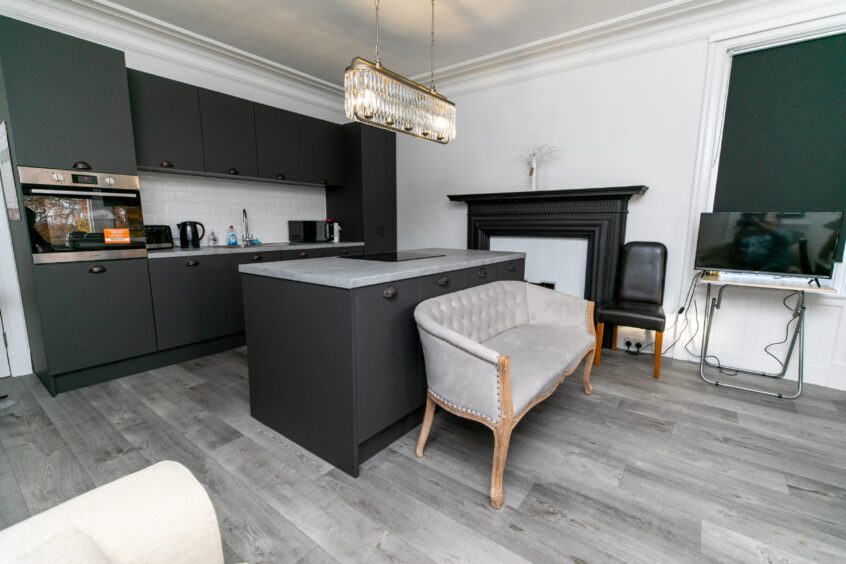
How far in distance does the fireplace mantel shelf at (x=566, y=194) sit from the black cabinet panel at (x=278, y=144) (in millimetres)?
1868

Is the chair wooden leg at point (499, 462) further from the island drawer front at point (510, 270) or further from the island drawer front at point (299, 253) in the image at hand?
the island drawer front at point (299, 253)

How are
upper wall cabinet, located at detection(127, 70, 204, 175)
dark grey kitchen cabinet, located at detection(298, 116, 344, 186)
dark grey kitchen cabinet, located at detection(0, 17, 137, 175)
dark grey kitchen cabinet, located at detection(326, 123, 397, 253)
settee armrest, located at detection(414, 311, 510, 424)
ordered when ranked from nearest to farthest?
settee armrest, located at detection(414, 311, 510, 424)
dark grey kitchen cabinet, located at detection(0, 17, 137, 175)
upper wall cabinet, located at detection(127, 70, 204, 175)
dark grey kitchen cabinet, located at detection(298, 116, 344, 186)
dark grey kitchen cabinet, located at detection(326, 123, 397, 253)

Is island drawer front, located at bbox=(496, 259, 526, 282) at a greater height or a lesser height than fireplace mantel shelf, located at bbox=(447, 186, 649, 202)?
lesser

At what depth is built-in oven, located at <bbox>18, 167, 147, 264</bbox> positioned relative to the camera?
7.70 feet

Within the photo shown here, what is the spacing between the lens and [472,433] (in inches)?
84.0

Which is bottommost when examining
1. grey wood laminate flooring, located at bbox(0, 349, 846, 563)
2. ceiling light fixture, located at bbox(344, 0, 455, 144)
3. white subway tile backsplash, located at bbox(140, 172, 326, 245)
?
grey wood laminate flooring, located at bbox(0, 349, 846, 563)

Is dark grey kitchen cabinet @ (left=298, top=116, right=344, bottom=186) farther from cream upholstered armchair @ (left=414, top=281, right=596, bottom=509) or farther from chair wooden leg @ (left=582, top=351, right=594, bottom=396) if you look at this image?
chair wooden leg @ (left=582, top=351, right=594, bottom=396)

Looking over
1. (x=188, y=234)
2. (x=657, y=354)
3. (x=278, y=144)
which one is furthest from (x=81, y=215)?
(x=657, y=354)

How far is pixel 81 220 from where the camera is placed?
252 cm

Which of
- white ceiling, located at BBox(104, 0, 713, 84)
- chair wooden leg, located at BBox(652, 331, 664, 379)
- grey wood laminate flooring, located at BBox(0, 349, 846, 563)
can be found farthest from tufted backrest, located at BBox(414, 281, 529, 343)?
white ceiling, located at BBox(104, 0, 713, 84)

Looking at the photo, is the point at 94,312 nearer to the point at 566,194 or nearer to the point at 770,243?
the point at 566,194

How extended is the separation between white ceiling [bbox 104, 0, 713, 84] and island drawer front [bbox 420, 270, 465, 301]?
212 cm

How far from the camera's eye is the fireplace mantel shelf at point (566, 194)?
313cm

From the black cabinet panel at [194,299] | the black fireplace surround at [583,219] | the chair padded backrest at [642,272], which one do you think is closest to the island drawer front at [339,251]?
the black cabinet panel at [194,299]
